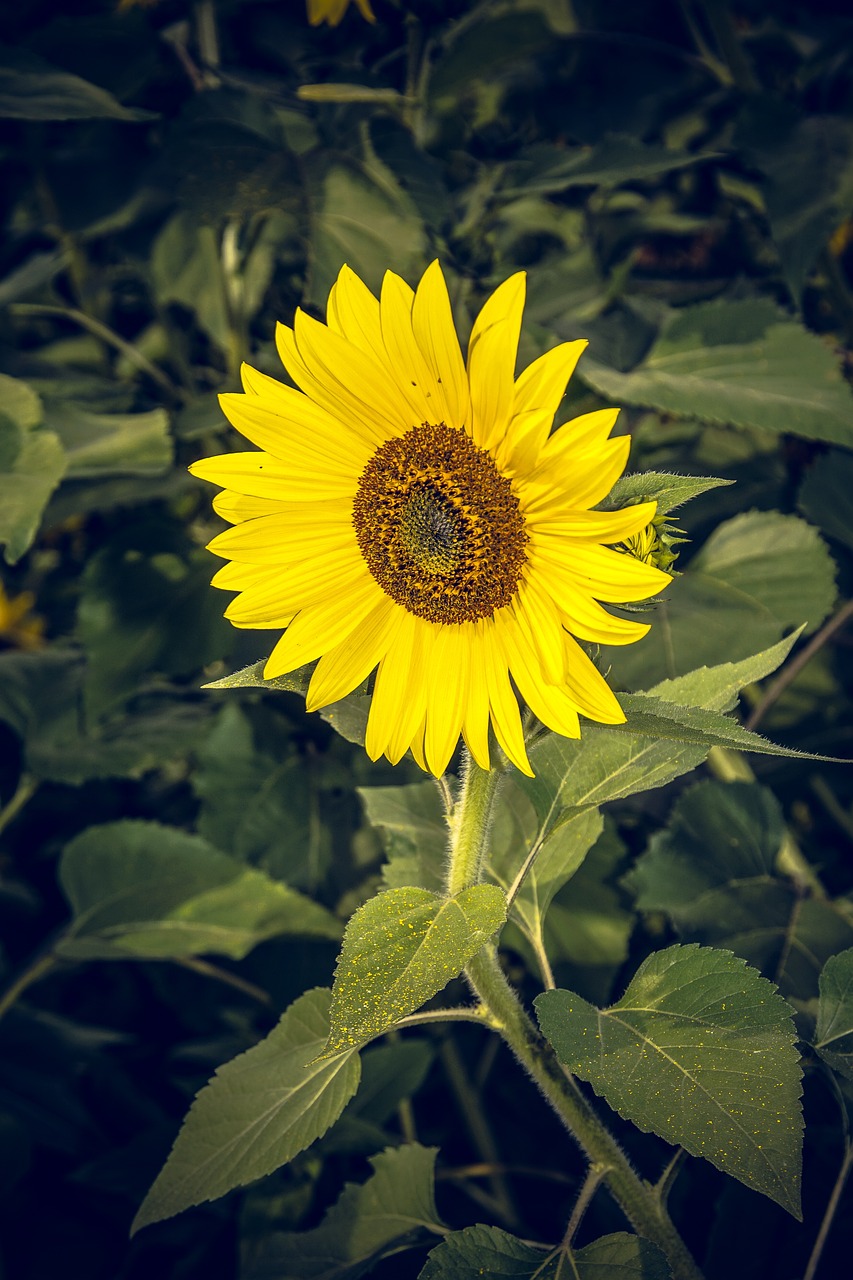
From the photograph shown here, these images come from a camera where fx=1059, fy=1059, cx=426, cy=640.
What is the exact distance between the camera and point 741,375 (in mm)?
1235

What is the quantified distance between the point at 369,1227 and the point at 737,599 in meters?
0.80

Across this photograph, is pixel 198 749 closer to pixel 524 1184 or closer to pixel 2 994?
pixel 2 994

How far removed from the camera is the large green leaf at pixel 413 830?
0.92 meters

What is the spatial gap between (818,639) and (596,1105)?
597mm

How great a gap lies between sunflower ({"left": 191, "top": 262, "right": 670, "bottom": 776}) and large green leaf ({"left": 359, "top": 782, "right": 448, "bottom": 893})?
16 cm

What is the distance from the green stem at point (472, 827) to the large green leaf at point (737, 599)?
470 mm

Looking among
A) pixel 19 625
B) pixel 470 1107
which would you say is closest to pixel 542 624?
pixel 470 1107

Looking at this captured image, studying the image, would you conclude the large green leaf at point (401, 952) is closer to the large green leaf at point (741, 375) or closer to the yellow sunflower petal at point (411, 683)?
the yellow sunflower petal at point (411, 683)

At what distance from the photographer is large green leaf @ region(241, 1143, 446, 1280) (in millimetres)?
947

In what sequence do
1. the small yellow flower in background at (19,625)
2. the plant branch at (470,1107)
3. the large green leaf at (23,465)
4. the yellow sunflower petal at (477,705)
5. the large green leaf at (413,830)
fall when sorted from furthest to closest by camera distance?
the small yellow flower in background at (19,625) < the plant branch at (470,1107) < the large green leaf at (23,465) < the large green leaf at (413,830) < the yellow sunflower petal at (477,705)

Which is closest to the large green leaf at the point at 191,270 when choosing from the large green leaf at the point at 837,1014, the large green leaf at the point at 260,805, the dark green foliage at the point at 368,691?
the dark green foliage at the point at 368,691

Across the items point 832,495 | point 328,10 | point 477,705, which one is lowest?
point 832,495

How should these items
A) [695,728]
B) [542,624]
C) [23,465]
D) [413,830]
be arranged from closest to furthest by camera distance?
[695,728] → [542,624] → [413,830] → [23,465]

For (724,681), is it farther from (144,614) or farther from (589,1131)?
(144,614)
